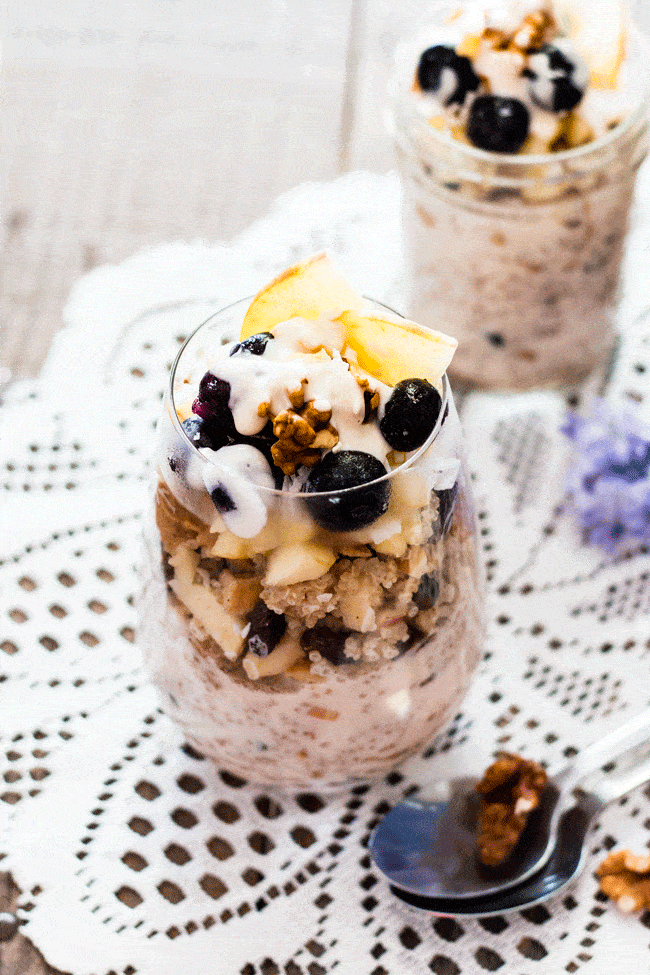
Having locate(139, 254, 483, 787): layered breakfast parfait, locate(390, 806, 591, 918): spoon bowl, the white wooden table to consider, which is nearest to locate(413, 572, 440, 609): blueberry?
locate(139, 254, 483, 787): layered breakfast parfait

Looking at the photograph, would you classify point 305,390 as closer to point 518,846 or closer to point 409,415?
point 409,415

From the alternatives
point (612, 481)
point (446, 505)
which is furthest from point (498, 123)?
point (446, 505)

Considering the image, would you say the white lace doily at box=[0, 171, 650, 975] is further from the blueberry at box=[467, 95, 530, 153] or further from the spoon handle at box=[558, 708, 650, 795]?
the blueberry at box=[467, 95, 530, 153]

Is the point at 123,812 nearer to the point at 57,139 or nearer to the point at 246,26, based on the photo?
the point at 57,139

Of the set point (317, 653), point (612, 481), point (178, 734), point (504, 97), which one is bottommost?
point (178, 734)

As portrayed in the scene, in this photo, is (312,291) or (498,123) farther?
(498,123)

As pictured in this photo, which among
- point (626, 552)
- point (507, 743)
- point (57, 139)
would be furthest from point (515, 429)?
point (57, 139)

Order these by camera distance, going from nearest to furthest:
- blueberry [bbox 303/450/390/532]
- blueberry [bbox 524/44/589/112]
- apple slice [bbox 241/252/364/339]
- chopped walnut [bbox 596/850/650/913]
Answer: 1. blueberry [bbox 303/450/390/532]
2. apple slice [bbox 241/252/364/339]
3. chopped walnut [bbox 596/850/650/913]
4. blueberry [bbox 524/44/589/112]
